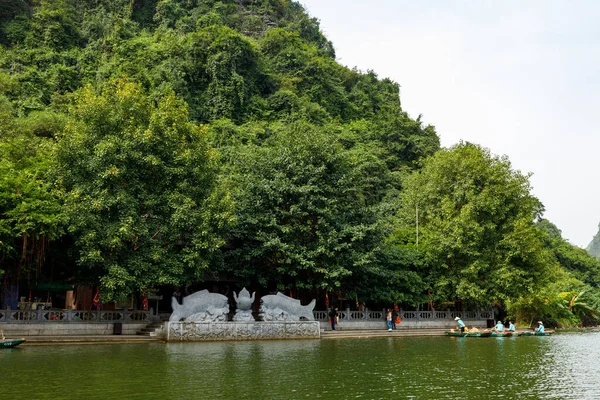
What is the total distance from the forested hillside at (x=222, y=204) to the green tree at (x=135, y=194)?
0.26ft

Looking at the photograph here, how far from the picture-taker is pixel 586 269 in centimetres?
6128

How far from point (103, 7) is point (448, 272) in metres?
53.5

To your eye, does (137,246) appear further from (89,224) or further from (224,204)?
(224,204)

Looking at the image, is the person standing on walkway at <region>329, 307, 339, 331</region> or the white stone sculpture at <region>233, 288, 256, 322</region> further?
the person standing on walkway at <region>329, 307, 339, 331</region>

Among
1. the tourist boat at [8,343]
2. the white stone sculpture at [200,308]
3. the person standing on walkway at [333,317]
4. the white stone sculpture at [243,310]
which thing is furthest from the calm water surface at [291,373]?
the person standing on walkway at [333,317]

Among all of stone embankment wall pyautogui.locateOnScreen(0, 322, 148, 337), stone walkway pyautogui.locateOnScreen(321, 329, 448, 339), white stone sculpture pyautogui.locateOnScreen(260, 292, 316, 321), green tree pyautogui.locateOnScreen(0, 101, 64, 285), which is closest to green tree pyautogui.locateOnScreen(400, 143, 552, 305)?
stone walkway pyautogui.locateOnScreen(321, 329, 448, 339)

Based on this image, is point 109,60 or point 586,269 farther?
point 586,269

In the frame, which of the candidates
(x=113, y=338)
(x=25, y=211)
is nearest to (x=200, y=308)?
(x=113, y=338)

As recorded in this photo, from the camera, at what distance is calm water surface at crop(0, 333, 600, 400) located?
34.5 feet

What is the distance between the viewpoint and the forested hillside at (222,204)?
2211 cm

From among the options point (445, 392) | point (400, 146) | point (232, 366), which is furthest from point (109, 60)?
point (445, 392)

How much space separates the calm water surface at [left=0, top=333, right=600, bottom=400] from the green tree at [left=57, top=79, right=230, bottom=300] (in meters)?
3.59

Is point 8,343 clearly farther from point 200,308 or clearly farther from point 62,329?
point 200,308

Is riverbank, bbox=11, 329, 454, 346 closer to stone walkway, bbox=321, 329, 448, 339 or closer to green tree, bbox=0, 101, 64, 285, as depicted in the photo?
stone walkway, bbox=321, 329, 448, 339
